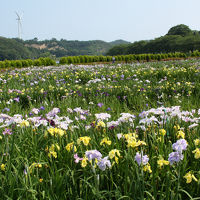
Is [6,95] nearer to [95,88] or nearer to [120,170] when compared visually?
[95,88]

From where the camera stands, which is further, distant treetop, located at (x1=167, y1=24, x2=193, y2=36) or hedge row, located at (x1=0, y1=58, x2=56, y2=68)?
distant treetop, located at (x1=167, y1=24, x2=193, y2=36)

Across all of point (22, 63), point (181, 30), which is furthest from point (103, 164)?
point (181, 30)

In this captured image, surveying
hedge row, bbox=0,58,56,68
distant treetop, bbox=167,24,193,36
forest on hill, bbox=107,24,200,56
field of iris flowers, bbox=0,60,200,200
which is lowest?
field of iris flowers, bbox=0,60,200,200

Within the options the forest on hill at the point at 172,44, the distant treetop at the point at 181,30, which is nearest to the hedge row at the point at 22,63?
the forest on hill at the point at 172,44

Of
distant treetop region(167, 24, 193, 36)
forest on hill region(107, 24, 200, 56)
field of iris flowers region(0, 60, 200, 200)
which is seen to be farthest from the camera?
distant treetop region(167, 24, 193, 36)

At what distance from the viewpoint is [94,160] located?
1.48 m

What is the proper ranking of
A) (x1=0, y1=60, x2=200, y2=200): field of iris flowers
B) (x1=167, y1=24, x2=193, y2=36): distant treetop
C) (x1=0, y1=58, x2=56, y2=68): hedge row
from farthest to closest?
(x1=167, y1=24, x2=193, y2=36): distant treetop → (x1=0, y1=58, x2=56, y2=68): hedge row → (x1=0, y1=60, x2=200, y2=200): field of iris flowers

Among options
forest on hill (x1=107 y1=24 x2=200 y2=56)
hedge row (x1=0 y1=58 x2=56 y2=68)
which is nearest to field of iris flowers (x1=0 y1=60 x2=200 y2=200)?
hedge row (x1=0 y1=58 x2=56 y2=68)

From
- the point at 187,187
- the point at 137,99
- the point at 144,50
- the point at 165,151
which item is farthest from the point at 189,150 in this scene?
the point at 144,50

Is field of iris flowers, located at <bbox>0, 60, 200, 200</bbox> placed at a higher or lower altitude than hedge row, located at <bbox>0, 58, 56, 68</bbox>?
lower

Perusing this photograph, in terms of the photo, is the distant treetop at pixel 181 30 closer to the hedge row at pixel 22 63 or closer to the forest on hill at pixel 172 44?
the forest on hill at pixel 172 44

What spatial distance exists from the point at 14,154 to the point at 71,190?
0.84 m

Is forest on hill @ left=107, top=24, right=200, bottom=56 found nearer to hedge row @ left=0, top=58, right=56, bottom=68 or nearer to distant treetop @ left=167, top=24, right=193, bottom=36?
distant treetop @ left=167, top=24, right=193, bottom=36

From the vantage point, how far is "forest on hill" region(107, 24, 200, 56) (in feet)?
257
